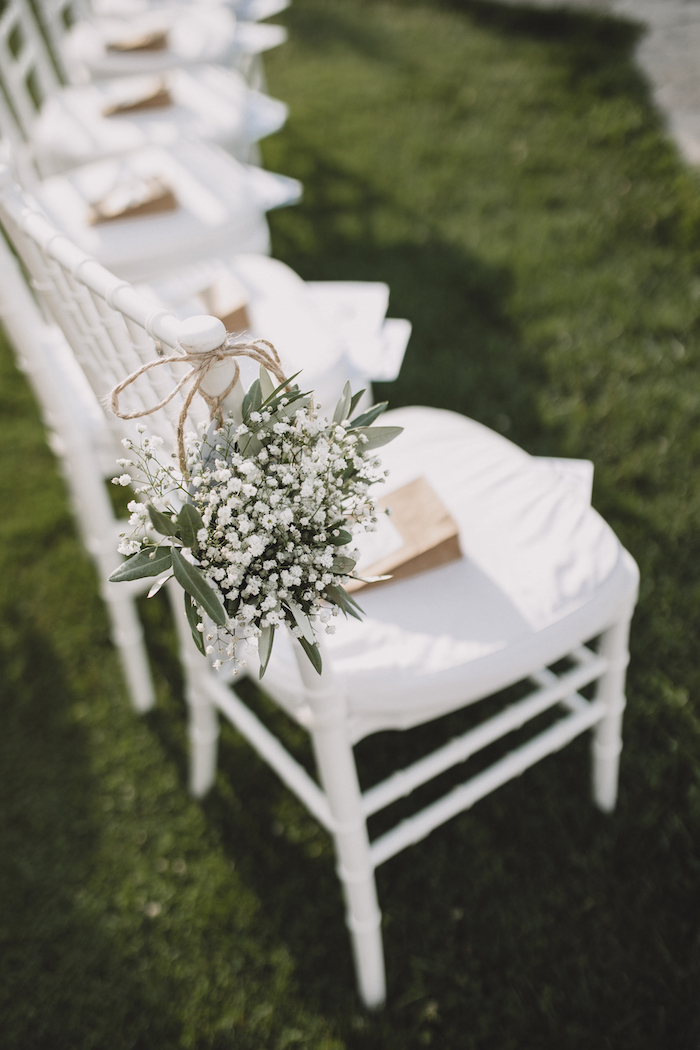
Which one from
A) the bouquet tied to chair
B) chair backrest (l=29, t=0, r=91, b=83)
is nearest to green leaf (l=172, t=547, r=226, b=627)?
the bouquet tied to chair

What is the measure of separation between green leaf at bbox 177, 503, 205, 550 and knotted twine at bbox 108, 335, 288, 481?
0.18 feet

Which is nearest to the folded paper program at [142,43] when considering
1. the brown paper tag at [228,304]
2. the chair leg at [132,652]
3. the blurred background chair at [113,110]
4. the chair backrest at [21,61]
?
the blurred background chair at [113,110]

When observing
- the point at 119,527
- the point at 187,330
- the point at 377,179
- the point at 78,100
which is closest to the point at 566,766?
the point at 119,527

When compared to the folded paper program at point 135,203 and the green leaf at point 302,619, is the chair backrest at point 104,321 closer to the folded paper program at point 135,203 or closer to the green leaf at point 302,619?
the green leaf at point 302,619

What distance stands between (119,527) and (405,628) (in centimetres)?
78

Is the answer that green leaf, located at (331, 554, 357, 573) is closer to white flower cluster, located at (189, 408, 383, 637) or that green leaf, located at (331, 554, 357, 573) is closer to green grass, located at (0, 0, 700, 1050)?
white flower cluster, located at (189, 408, 383, 637)

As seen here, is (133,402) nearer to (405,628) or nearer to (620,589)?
(405,628)

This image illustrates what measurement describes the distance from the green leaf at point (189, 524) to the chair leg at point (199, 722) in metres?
0.67

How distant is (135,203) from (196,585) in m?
1.23

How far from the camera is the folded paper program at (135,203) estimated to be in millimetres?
1646

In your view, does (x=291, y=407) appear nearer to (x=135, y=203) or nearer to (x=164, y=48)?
(x=135, y=203)

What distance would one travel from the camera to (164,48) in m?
2.45

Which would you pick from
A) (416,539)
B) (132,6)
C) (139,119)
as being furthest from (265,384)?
(132,6)

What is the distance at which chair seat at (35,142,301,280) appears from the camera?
1.63 m
